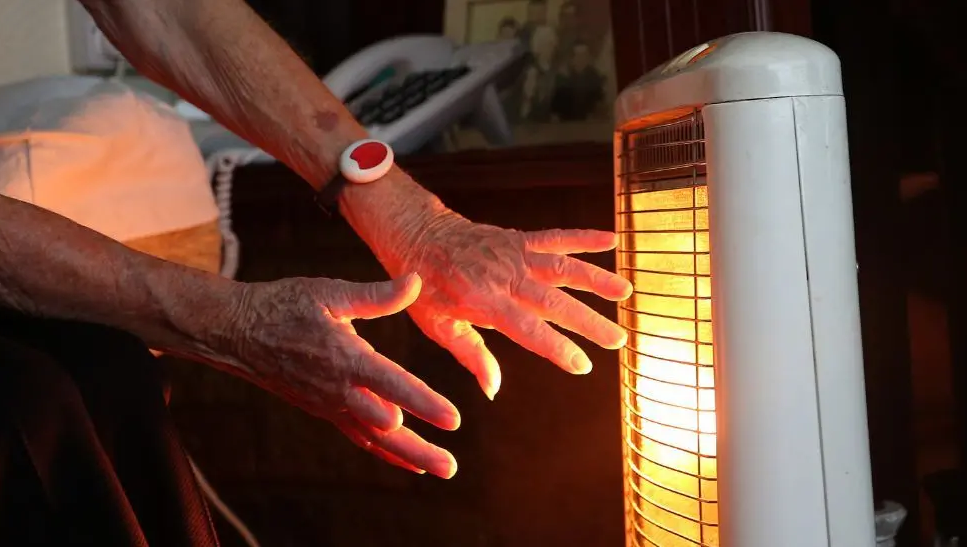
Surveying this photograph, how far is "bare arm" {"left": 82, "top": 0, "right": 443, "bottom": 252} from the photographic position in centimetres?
82

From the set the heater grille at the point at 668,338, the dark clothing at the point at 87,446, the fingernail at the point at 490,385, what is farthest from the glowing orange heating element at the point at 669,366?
the dark clothing at the point at 87,446

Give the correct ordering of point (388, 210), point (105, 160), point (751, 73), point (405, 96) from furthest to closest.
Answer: point (405, 96)
point (105, 160)
point (388, 210)
point (751, 73)

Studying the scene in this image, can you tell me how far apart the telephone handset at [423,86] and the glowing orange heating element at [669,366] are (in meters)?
0.48

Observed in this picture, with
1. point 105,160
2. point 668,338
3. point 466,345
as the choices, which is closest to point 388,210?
point 466,345

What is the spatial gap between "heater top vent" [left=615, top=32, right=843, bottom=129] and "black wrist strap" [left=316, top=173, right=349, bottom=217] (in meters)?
0.35

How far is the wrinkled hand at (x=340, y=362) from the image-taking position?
0.62 metres

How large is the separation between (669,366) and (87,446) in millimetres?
405

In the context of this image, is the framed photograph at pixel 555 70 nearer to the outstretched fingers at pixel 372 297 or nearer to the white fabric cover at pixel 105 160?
the white fabric cover at pixel 105 160

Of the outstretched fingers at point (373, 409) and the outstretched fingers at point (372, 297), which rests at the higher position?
the outstretched fingers at point (372, 297)

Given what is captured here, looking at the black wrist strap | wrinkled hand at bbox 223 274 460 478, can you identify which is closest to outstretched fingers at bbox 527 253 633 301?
wrinkled hand at bbox 223 274 460 478

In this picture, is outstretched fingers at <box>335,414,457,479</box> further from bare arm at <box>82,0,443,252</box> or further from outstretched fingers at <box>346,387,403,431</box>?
bare arm at <box>82,0,443,252</box>

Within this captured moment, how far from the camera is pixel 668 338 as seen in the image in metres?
0.62

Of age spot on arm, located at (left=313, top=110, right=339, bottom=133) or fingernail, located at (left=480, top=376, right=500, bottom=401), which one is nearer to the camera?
fingernail, located at (left=480, top=376, right=500, bottom=401)

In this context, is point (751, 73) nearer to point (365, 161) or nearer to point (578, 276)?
point (578, 276)
